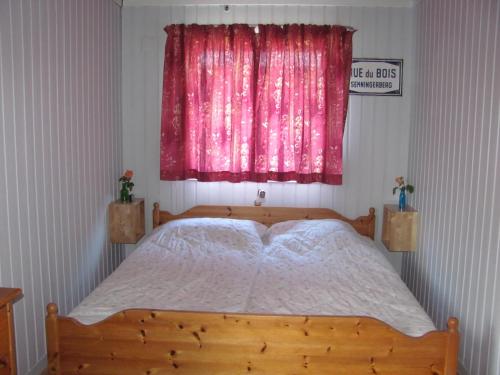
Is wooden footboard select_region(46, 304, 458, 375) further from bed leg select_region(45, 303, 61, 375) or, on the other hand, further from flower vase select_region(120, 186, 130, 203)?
flower vase select_region(120, 186, 130, 203)

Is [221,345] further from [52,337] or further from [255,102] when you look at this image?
[255,102]

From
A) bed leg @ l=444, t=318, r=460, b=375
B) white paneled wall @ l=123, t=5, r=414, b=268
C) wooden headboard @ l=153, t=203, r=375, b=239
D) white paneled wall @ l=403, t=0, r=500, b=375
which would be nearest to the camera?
bed leg @ l=444, t=318, r=460, b=375

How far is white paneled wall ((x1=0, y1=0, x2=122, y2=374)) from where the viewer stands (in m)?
2.47

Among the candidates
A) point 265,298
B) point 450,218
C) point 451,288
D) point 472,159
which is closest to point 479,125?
point 472,159

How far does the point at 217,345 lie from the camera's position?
2.15m

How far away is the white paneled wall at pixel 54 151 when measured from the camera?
247cm

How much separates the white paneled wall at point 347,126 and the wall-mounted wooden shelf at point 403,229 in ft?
1.16

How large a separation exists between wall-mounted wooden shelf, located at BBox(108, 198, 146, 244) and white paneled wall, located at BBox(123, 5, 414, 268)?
33 centimetres

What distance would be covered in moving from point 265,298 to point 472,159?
4.43 ft

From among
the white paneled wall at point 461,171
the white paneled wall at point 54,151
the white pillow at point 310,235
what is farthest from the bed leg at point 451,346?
the white paneled wall at point 54,151

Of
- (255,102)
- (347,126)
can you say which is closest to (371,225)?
(347,126)

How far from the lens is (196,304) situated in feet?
8.20

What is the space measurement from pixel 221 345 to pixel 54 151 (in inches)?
61.1

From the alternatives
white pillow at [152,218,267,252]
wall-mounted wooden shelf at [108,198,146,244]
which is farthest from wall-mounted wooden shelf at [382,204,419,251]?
wall-mounted wooden shelf at [108,198,146,244]
